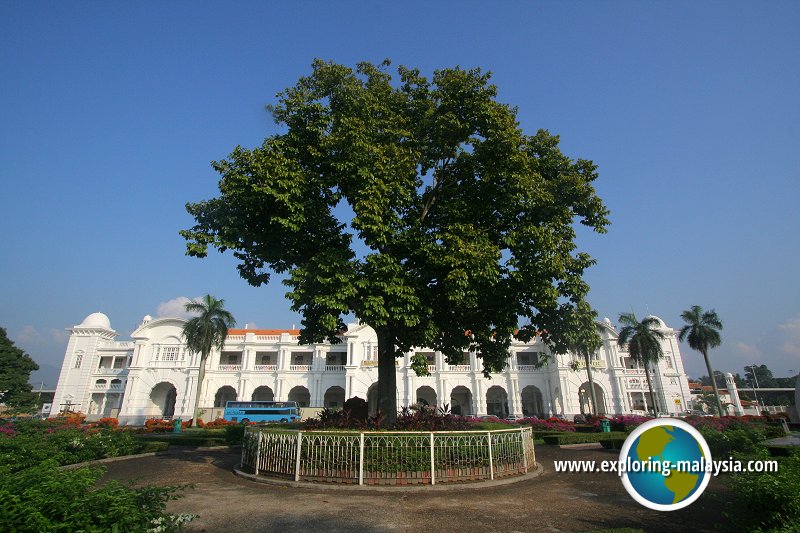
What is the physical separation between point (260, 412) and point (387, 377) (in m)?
26.0

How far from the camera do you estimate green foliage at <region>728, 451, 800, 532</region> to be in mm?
4969

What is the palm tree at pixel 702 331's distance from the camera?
135ft

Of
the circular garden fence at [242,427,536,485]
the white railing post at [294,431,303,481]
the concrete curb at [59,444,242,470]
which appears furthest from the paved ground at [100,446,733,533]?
the concrete curb at [59,444,242,470]

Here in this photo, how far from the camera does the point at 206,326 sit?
3588 cm

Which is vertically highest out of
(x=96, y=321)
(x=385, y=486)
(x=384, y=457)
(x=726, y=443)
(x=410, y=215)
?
(x=96, y=321)

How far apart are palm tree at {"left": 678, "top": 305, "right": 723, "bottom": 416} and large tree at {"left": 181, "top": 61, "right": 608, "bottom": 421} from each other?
36.7 m

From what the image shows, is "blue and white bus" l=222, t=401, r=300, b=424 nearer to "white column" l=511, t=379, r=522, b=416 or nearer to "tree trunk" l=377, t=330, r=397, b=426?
"white column" l=511, t=379, r=522, b=416

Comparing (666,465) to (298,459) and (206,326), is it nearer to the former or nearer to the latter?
(298,459)

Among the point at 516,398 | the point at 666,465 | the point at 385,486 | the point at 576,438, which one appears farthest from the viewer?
the point at 516,398

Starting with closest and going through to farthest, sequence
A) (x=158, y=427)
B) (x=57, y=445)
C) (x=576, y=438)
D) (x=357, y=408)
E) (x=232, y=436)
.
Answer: (x=57, y=445) → (x=357, y=408) → (x=576, y=438) → (x=232, y=436) → (x=158, y=427)

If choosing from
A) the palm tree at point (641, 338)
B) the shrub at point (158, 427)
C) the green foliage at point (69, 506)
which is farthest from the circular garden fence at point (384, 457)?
the palm tree at point (641, 338)

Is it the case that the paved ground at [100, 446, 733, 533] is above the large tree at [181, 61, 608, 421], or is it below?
below

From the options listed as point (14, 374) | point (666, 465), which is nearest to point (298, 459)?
point (666, 465)

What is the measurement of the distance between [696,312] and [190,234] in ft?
152
